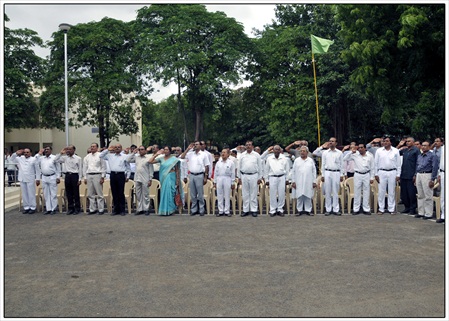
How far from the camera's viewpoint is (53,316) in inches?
188

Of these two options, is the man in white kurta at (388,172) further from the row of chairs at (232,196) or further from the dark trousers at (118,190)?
the dark trousers at (118,190)

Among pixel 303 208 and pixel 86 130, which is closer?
pixel 303 208

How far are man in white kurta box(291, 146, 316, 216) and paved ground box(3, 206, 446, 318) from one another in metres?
1.53

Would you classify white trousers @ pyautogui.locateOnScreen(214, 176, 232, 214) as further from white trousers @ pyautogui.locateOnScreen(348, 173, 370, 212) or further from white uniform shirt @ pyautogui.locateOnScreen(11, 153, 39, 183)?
white uniform shirt @ pyautogui.locateOnScreen(11, 153, 39, 183)

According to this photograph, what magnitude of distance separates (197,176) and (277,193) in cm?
200

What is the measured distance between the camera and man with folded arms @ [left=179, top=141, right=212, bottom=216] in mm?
12477

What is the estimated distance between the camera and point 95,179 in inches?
507

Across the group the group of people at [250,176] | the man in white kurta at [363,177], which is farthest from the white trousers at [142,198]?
the man in white kurta at [363,177]

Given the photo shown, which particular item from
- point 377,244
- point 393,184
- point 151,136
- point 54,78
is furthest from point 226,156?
point 151,136

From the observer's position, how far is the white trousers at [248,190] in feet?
40.4

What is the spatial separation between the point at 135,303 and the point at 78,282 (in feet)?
3.95

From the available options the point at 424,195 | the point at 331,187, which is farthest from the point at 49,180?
the point at 424,195

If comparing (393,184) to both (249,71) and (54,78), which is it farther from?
(54,78)

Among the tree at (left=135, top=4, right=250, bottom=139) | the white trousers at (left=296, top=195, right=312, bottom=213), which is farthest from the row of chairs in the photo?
the tree at (left=135, top=4, right=250, bottom=139)
